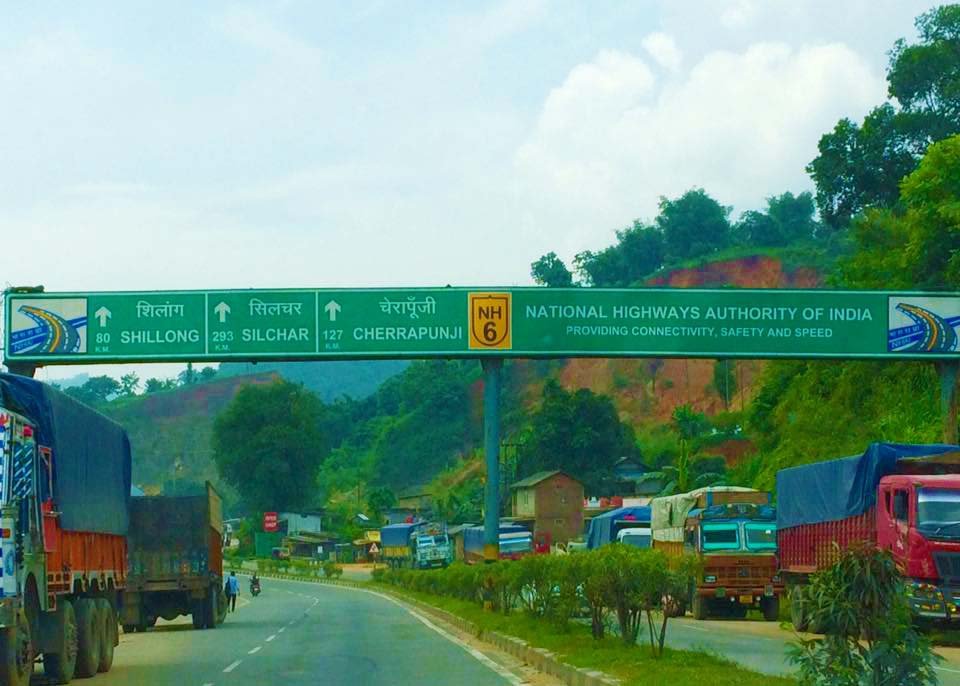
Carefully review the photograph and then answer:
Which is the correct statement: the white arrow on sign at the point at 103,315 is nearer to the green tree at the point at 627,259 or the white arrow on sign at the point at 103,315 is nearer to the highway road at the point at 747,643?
the highway road at the point at 747,643

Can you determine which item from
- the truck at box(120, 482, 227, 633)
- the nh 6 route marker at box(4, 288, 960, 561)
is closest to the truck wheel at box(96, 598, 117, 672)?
the nh 6 route marker at box(4, 288, 960, 561)

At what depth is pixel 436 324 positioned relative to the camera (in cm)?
3403

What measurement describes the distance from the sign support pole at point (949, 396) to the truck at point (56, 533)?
21160 mm

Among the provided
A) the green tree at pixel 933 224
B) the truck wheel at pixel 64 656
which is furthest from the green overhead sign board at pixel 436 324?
the green tree at pixel 933 224

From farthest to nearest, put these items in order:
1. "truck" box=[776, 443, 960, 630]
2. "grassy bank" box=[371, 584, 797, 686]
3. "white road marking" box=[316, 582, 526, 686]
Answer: "truck" box=[776, 443, 960, 630] → "white road marking" box=[316, 582, 526, 686] → "grassy bank" box=[371, 584, 797, 686]

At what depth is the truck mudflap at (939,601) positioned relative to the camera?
22.5 meters

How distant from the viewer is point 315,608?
5134cm

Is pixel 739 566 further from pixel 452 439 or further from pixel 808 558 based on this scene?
pixel 452 439

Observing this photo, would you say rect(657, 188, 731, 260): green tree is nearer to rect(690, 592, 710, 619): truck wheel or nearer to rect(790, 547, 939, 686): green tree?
rect(690, 592, 710, 619): truck wheel

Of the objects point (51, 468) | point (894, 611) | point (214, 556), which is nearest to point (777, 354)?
point (214, 556)

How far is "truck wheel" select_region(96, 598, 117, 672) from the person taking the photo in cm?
2119

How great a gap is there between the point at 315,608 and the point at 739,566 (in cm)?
2134

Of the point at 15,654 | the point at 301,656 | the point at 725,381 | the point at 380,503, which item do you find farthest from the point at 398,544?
the point at 15,654

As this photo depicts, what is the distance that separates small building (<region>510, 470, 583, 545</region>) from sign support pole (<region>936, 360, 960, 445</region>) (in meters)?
77.1
